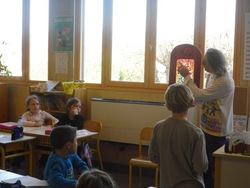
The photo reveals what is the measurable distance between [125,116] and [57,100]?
3.93ft

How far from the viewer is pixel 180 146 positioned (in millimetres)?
2562

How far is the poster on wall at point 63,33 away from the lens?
5.96 meters

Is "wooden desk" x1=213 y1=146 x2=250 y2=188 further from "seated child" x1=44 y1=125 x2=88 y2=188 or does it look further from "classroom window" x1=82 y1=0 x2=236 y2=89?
"classroom window" x1=82 y1=0 x2=236 y2=89

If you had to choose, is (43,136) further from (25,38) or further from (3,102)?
(25,38)

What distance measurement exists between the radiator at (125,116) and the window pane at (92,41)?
1.71 ft

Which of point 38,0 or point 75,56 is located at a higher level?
point 38,0

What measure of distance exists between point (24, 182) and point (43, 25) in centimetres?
427

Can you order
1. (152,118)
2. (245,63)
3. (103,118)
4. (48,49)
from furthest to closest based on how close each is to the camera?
(48,49) < (103,118) < (152,118) < (245,63)

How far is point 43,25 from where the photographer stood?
639 centimetres

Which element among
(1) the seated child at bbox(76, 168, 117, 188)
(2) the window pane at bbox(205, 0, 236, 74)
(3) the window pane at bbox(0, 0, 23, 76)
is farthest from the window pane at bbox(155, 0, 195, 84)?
(1) the seated child at bbox(76, 168, 117, 188)

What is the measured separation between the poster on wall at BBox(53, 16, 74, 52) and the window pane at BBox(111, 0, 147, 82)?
2.36ft

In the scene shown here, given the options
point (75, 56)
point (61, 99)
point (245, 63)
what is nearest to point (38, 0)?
point (75, 56)

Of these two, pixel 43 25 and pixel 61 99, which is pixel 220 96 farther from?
pixel 43 25

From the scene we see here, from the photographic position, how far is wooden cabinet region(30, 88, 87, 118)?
5.72 metres
